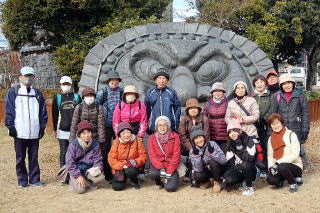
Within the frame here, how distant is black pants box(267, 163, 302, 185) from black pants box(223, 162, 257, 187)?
0.74 feet

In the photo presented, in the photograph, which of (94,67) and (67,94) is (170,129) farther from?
(94,67)

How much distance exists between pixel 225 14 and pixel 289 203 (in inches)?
319

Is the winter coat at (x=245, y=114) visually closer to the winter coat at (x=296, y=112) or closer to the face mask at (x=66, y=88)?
the winter coat at (x=296, y=112)

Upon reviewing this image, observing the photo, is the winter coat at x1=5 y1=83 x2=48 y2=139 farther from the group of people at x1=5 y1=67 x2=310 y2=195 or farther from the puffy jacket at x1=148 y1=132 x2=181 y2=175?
the puffy jacket at x1=148 y1=132 x2=181 y2=175

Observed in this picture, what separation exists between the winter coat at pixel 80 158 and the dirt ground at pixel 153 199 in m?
0.23

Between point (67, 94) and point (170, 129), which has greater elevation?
point (67, 94)

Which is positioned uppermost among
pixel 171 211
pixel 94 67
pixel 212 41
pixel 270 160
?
pixel 212 41

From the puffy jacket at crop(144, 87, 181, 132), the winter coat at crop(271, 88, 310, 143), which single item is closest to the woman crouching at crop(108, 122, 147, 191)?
the puffy jacket at crop(144, 87, 181, 132)

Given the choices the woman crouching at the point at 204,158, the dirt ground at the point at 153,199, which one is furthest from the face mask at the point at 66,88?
the woman crouching at the point at 204,158

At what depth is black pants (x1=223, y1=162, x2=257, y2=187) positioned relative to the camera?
3686 mm

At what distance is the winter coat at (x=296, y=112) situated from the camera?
4.10 m

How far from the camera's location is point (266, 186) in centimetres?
400

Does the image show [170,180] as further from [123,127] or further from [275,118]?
[275,118]

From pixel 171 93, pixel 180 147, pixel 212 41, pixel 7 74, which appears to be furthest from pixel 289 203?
pixel 7 74
